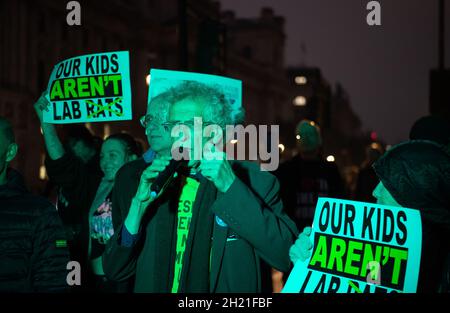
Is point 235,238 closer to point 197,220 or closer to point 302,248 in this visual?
point 197,220

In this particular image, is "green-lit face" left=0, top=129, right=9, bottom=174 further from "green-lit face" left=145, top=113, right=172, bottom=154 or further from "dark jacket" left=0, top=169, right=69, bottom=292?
"green-lit face" left=145, top=113, right=172, bottom=154

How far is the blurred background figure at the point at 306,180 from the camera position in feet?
22.4

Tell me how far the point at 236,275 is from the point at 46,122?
225 centimetres

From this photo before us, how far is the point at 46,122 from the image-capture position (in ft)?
14.8

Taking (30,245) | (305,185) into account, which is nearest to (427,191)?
(30,245)

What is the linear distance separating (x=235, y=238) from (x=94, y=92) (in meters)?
2.12

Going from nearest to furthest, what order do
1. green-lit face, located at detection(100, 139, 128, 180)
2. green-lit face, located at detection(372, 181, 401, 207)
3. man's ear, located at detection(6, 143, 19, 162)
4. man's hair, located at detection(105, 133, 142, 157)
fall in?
green-lit face, located at detection(372, 181, 401, 207), man's ear, located at detection(6, 143, 19, 162), green-lit face, located at detection(100, 139, 128, 180), man's hair, located at detection(105, 133, 142, 157)

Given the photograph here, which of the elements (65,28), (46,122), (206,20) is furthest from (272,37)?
(46,122)

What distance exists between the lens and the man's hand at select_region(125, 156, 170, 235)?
2.72m

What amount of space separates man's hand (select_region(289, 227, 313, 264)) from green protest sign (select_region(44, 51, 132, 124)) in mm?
1995

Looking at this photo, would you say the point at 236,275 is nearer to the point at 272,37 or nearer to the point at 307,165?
the point at 307,165

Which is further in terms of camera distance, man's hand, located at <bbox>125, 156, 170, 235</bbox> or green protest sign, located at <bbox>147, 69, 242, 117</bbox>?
green protest sign, located at <bbox>147, 69, 242, 117</bbox>

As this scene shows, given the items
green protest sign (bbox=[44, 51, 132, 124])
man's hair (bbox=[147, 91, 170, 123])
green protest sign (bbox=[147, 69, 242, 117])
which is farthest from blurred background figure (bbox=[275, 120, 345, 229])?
man's hair (bbox=[147, 91, 170, 123])

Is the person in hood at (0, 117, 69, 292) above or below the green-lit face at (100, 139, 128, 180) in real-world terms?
below
